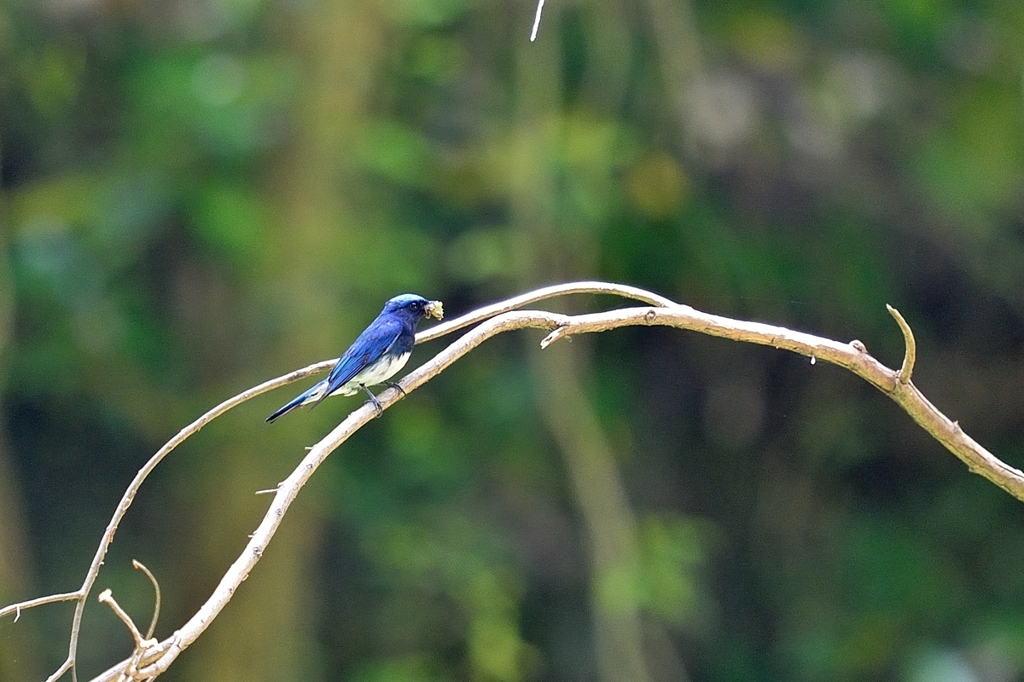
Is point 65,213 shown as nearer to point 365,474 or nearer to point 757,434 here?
point 365,474

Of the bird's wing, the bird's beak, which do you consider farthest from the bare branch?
the bird's beak

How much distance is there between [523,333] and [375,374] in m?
3.53

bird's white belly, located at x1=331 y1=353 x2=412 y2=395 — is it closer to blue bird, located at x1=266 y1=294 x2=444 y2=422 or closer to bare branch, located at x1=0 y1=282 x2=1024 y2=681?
blue bird, located at x1=266 y1=294 x2=444 y2=422

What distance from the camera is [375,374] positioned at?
3035 millimetres

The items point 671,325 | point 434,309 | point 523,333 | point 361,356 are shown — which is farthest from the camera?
point 523,333

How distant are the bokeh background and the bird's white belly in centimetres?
275

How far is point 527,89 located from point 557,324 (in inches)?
158

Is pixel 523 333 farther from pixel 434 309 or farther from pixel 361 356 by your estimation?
pixel 361 356

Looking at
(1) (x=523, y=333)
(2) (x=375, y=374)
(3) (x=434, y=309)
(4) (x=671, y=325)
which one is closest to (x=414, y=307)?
(3) (x=434, y=309)

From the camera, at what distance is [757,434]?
25.3 feet

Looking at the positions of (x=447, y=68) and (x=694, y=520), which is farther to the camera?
(x=694, y=520)

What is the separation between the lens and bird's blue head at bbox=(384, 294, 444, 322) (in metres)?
3.26

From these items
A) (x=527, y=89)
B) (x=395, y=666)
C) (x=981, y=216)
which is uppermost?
(x=527, y=89)

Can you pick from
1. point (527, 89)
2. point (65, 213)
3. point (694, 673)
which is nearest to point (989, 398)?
point (694, 673)
